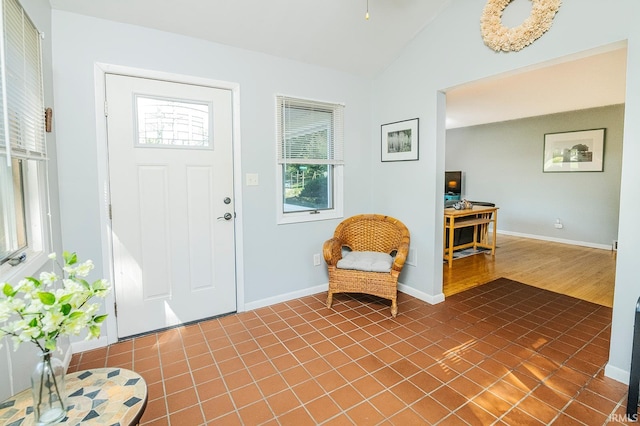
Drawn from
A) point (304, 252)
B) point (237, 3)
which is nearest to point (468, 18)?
point (237, 3)

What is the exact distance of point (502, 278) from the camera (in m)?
4.02

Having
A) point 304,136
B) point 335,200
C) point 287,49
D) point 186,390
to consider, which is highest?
point 287,49

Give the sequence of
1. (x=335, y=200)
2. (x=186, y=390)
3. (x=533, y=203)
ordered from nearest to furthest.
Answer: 1. (x=186, y=390)
2. (x=335, y=200)
3. (x=533, y=203)

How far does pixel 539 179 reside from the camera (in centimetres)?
635

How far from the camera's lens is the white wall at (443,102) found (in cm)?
187

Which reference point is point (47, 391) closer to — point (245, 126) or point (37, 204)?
point (37, 204)

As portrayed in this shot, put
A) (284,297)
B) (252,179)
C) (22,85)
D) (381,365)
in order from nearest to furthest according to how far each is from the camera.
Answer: (22,85) < (381,365) < (252,179) < (284,297)

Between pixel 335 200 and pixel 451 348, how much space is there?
6.03ft

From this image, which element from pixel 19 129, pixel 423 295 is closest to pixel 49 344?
pixel 19 129

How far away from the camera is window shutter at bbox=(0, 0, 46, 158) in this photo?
4.74 ft

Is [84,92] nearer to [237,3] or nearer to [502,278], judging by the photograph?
[237,3]

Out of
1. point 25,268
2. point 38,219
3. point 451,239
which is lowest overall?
point 451,239

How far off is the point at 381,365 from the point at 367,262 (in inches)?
40.6

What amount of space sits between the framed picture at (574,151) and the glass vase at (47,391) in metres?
7.27
